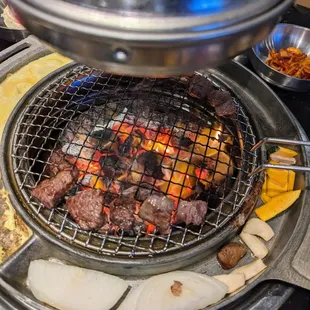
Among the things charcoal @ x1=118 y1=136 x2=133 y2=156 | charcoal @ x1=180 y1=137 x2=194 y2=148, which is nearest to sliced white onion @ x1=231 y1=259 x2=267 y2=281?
charcoal @ x1=180 y1=137 x2=194 y2=148

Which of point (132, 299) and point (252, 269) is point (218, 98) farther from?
point (132, 299)

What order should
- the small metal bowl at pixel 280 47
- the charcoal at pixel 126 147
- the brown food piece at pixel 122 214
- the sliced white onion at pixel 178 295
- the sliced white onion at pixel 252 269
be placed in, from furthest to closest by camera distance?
1. the small metal bowl at pixel 280 47
2. the charcoal at pixel 126 147
3. the brown food piece at pixel 122 214
4. the sliced white onion at pixel 252 269
5. the sliced white onion at pixel 178 295

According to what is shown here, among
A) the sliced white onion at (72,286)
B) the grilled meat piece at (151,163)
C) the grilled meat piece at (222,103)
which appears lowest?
the sliced white onion at (72,286)

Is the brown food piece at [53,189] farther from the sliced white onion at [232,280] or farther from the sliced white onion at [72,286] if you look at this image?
the sliced white onion at [232,280]

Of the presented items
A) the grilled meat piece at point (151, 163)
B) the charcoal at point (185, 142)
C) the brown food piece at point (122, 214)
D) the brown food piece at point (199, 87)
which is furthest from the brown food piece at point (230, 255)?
the brown food piece at point (199, 87)

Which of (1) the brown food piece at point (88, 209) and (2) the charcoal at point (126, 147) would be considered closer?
(1) the brown food piece at point (88, 209)

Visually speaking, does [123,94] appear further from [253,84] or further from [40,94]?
[253,84]

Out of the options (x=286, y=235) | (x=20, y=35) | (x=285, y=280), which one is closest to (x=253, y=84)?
(x=286, y=235)
